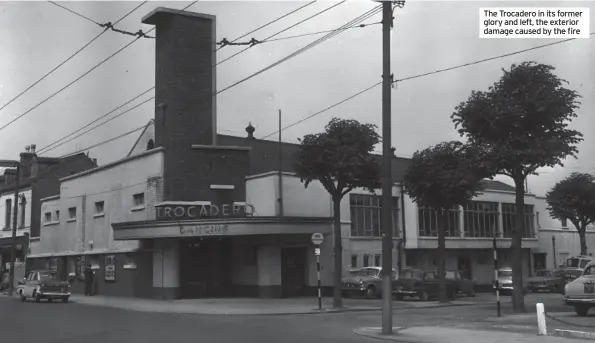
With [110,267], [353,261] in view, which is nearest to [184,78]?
[110,267]

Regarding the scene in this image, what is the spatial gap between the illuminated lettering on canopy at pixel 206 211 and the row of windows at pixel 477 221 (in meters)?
13.5

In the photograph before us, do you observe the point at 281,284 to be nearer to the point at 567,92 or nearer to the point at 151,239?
the point at 151,239

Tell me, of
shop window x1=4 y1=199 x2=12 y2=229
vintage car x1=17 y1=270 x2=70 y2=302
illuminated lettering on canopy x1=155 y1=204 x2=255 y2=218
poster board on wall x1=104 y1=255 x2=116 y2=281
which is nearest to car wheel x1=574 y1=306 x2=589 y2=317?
illuminated lettering on canopy x1=155 y1=204 x2=255 y2=218

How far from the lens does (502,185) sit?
56.0m

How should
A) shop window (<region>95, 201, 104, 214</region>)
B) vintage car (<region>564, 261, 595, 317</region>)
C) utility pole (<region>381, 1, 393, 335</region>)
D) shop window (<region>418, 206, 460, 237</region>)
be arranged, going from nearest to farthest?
utility pole (<region>381, 1, 393, 335</region>), vintage car (<region>564, 261, 595, 317</region>), shop window (<region>95, 201, 104, 214</region>), shop window (<region>418, 206, 460, 237</region>)

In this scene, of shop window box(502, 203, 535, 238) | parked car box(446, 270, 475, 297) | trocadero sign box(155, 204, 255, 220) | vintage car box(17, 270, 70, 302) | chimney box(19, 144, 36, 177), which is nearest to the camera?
trocadero sign box(155, 204, 255, 220)

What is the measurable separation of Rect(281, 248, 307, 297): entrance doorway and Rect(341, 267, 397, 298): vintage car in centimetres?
226

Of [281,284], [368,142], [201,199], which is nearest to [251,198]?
[201,199]

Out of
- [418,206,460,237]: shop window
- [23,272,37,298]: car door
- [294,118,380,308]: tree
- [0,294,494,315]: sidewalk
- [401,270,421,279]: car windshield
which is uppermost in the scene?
[294,118,380,308]: tree

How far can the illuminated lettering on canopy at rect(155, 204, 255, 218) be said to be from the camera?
111 ft

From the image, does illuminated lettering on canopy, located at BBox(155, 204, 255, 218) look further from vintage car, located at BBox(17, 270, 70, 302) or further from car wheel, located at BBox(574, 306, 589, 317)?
car wheel, located at BBox(574, 306, 589, 317)

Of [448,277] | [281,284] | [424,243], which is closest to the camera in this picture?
[281,284]

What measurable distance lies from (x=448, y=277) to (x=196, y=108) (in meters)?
16.3

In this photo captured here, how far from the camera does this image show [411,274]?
35.3 m
